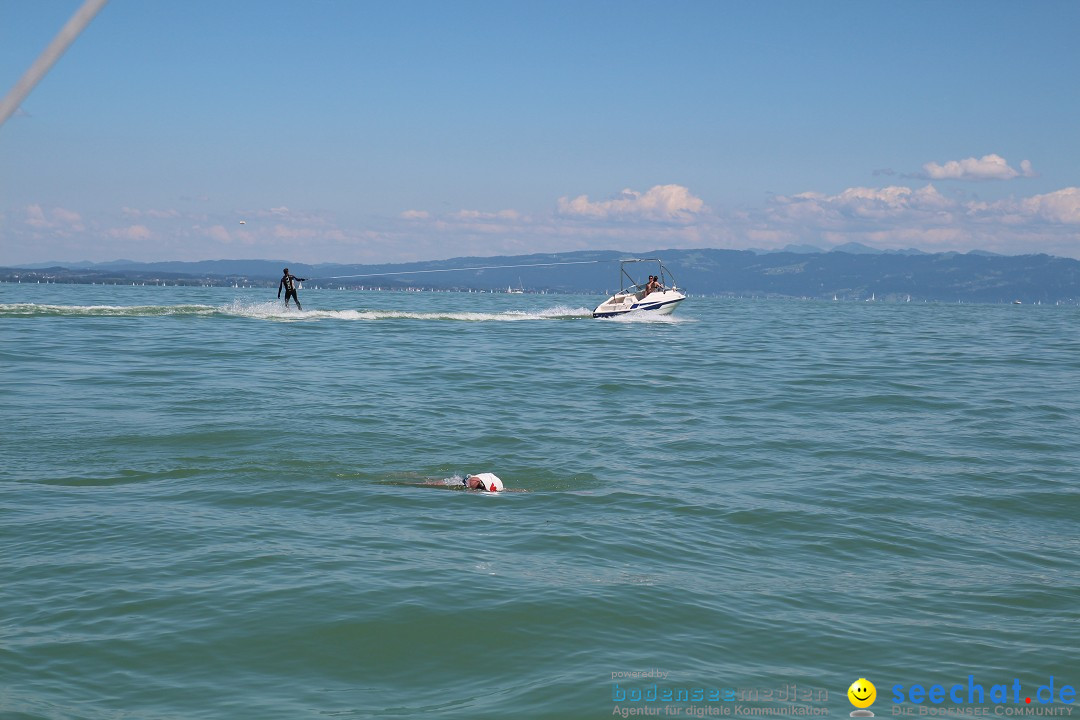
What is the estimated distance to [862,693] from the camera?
268 inches

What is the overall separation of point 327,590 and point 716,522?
5108mm

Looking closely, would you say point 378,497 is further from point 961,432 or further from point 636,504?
point 961,432

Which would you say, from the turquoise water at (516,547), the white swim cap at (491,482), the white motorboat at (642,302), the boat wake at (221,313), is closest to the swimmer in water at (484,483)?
the white swim cap at (491,482)

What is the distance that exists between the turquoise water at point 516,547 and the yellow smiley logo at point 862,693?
96mm

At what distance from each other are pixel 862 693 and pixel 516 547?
172 inches

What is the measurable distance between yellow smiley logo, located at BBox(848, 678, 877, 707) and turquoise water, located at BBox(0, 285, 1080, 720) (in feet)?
0.31

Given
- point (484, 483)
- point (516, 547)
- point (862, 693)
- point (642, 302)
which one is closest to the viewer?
point (862, 693)

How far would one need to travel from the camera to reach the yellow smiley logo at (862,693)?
6.70m

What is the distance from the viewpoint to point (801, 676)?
7070 mm

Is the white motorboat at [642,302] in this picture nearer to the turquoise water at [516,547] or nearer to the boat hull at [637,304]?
the boat hull at [637,304]

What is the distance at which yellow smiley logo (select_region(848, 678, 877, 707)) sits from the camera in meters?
6.70

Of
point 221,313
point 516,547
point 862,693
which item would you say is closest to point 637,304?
point 221,313

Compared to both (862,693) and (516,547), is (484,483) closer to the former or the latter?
(516,547)

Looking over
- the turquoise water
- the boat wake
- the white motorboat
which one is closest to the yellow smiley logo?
the turquoise water
